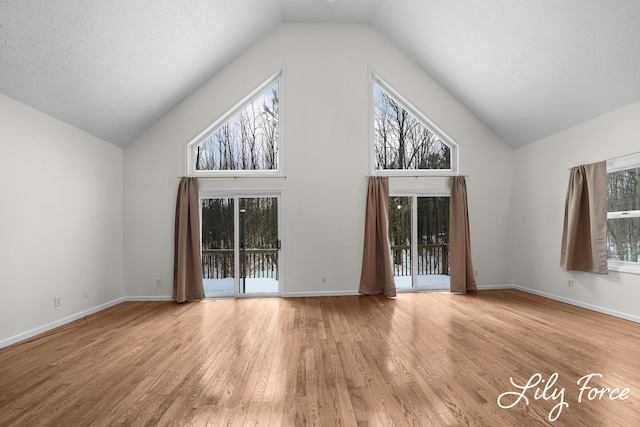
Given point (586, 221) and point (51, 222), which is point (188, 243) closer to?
point (51, 222)

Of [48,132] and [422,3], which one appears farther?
[422,3]

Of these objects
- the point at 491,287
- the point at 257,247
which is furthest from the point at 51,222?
the point at 491,287

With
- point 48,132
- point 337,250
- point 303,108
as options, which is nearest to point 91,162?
point 48,132

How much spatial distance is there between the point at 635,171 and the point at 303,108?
4.67m

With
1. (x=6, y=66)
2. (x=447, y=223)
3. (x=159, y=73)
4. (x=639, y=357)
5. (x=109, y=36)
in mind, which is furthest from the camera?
(x=447, y=223)

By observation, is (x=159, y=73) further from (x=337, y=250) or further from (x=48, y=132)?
(x=337, y=250)

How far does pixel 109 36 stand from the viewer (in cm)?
352

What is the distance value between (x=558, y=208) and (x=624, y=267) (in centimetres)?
120

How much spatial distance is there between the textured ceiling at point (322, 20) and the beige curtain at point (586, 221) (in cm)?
84

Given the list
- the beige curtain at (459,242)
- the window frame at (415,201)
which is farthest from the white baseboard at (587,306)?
the window frame at (415,201)

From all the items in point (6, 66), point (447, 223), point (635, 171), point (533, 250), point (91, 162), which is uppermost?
point (6, 66)

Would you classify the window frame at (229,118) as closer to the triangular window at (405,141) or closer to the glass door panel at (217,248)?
the glass door panel at (217,248)

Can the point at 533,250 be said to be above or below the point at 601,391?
above

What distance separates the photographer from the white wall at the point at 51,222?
11.2 ft
